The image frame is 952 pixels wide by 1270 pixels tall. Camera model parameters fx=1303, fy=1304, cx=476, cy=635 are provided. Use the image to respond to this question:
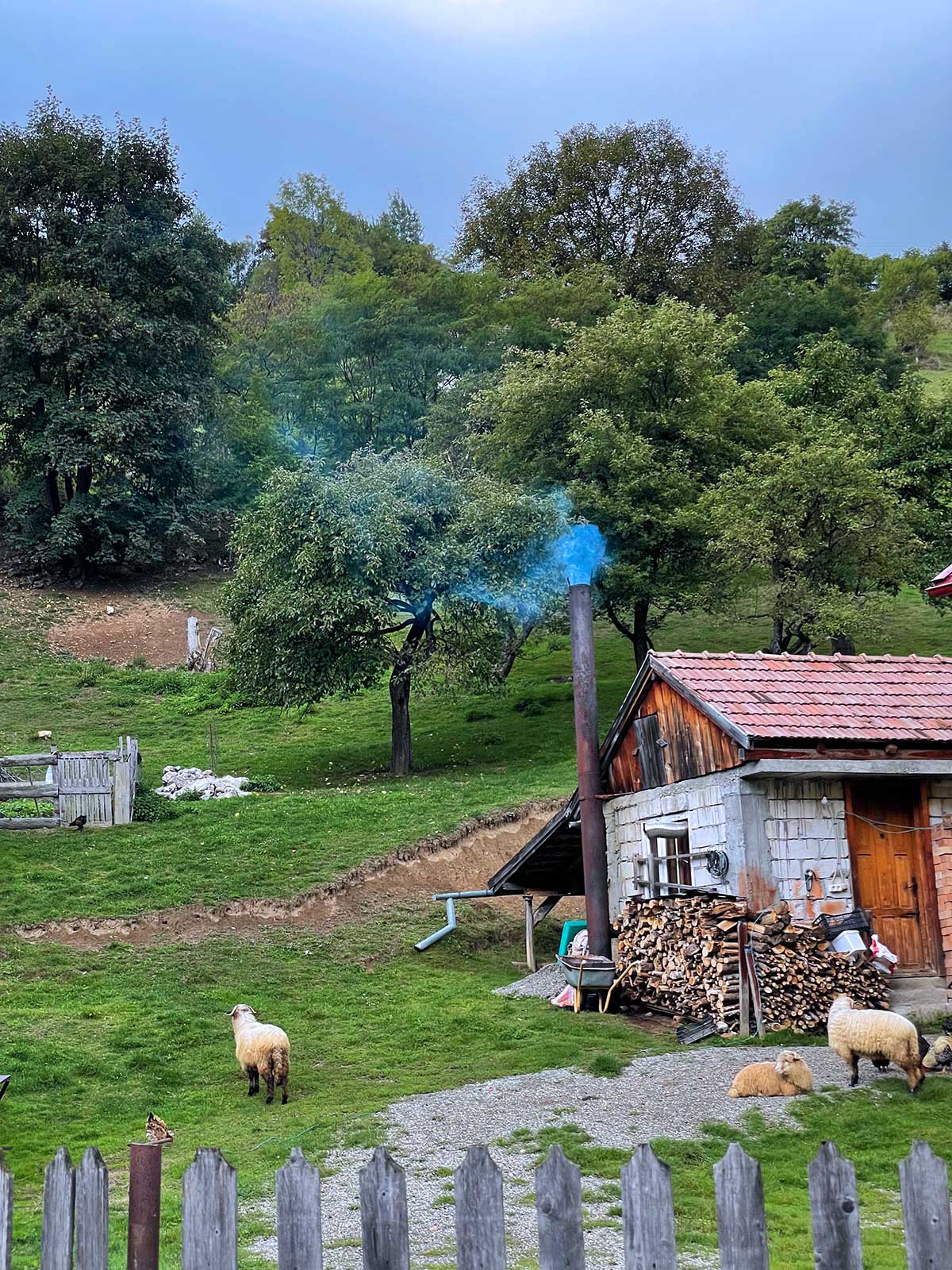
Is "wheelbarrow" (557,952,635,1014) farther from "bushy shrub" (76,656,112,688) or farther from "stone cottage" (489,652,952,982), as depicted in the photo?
"bushy shrub" (76,656,112,688)

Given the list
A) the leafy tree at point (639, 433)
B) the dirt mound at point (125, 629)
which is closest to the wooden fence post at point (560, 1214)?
the leafy tree at point (639, 433)

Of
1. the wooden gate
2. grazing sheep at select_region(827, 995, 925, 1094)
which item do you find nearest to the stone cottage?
grazing sheep at select_region(827, 995, 925, 1094)

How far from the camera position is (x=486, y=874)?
25.1 m

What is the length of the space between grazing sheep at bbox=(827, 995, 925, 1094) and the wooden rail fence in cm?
920

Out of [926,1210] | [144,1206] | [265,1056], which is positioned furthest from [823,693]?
[144,1206]

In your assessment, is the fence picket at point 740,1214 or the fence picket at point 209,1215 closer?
the fence picket at point 740,1214

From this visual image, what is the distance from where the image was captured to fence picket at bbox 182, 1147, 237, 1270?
423 cm

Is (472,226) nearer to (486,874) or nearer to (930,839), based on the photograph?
(486,874)

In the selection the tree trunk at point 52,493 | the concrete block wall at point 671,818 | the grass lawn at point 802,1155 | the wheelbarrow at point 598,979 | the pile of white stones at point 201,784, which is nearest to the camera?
the grass lawn at point 802,1155

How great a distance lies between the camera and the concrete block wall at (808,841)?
53.7 feet

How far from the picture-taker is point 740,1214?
159 inches

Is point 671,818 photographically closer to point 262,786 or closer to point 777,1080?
point 777,1080

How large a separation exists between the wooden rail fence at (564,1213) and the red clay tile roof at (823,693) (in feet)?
39.5

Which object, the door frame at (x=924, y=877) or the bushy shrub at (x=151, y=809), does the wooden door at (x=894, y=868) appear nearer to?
→ the door frame at (x=924, y=877)
